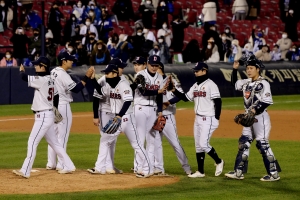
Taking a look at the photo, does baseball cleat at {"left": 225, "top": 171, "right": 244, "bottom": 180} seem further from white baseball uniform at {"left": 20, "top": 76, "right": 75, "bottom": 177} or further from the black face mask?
white baseball uniform at {"left": 20, "top": 76, "right": 75, "bottom": 177}

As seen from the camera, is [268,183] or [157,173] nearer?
[268,183]

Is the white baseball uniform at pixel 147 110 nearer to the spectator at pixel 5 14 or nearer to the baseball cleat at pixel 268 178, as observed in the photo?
the baseball cleat at pixel 268 178

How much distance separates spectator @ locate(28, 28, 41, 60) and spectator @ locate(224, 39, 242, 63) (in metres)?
7.39

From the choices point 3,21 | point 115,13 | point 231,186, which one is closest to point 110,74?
point 231,186

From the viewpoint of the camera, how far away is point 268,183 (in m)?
11.4

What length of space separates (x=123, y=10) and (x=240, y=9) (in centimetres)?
530

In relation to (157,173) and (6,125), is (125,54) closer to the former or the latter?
(6,125)

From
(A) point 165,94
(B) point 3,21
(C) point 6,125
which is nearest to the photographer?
(A) point 165,94

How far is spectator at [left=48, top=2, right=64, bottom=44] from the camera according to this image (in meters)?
28.5

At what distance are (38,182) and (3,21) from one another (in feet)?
61.3

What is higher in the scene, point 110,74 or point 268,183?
point 110,74

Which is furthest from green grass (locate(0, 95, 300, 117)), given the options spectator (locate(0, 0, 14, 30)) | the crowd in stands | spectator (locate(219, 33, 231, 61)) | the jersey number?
the jersey number

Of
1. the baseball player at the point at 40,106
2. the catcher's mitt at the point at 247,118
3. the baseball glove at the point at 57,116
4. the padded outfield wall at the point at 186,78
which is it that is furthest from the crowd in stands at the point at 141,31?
the catcher's mitt at the point at 247,118

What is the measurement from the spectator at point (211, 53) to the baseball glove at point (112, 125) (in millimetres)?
17300
